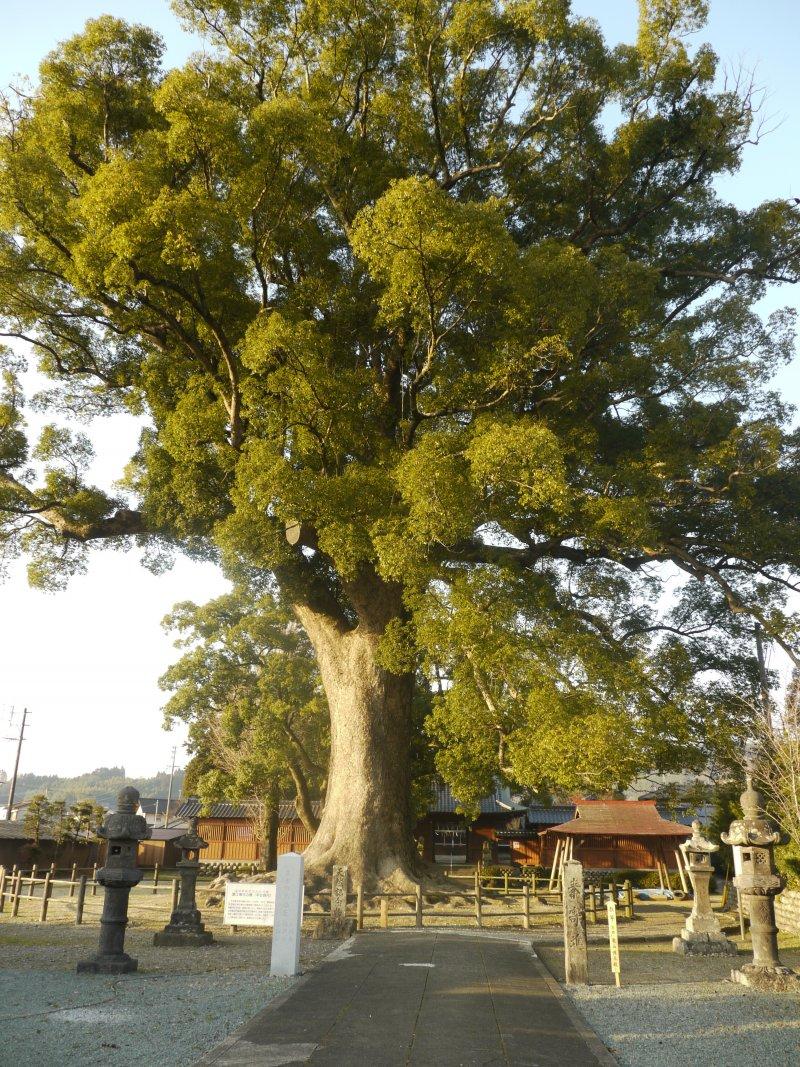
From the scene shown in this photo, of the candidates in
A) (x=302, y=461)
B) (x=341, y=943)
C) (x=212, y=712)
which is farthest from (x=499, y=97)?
(x=212, y=712)

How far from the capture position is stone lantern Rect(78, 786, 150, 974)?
29.3 ft

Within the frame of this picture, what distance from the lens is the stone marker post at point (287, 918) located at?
8.76 m

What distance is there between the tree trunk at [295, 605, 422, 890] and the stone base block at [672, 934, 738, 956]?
198 inches

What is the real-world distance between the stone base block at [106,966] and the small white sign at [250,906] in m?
1.67

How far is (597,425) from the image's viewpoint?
1670 cm

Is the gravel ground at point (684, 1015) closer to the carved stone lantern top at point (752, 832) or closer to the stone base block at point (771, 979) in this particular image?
the stone base block at point (771, 979)

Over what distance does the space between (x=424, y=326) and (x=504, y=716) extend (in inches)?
285

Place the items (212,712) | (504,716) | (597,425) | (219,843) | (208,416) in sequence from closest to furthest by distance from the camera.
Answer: (504,716)
(208,416)
(597,425)
(212,712)
(219,843)

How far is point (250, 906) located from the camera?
10.4 meters

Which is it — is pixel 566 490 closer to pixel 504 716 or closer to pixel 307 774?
pixel 504 716

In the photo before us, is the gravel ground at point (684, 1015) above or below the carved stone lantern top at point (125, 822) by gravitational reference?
below

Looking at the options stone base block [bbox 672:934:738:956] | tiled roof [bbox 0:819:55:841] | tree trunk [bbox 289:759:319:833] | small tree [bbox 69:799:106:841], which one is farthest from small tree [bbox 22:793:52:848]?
stone base block [bbox 672:934:738:956]

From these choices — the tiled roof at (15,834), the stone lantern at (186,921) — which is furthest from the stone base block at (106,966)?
the tiled roof at (15,834)

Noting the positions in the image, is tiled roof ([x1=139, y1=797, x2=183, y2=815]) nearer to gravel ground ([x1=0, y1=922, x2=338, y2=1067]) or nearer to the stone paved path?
gravel ground ([x1=0, y1=922, x2=338, y2=1067])
